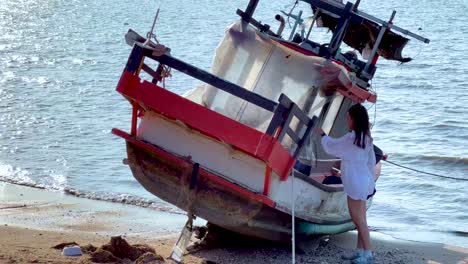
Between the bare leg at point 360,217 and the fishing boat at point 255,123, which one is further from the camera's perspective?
the bare leg at point 360,217

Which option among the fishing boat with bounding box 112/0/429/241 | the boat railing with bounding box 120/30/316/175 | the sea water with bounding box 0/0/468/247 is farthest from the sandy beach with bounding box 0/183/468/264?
the boat railing with bounding box 120/30/316/175

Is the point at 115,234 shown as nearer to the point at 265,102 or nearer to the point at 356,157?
the point at 356,157

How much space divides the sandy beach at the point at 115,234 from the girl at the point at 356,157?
0.88m

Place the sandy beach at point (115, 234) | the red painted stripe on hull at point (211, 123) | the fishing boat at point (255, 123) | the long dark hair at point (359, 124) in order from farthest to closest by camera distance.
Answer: the sandy beach at point (115, 234) < the long dark hair at point (359, 124) < the fishing boat at point (255, 123) < the red painted stripe on hull at point (211, 123)

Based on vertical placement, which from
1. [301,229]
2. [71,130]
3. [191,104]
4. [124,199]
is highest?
[191,104]

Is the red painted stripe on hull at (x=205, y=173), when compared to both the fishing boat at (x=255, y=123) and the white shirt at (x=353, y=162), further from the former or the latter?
the white shirt at (x=353, y=162)

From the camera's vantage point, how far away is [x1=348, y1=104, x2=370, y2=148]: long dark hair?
9.15 metres

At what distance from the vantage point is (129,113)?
2034 cm

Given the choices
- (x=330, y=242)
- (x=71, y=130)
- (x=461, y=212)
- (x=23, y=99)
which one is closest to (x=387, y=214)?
(x=461, y=212)

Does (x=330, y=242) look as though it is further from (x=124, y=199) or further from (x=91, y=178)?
(x=91, y=178)

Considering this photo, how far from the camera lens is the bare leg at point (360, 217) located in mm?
9469

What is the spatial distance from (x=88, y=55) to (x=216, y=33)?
7.52 meters

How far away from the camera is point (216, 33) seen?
36562mm

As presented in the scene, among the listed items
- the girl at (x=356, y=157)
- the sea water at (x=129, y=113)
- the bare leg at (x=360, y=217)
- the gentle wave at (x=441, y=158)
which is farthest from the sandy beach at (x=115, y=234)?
the gentle wave at (x=441, y=158)
